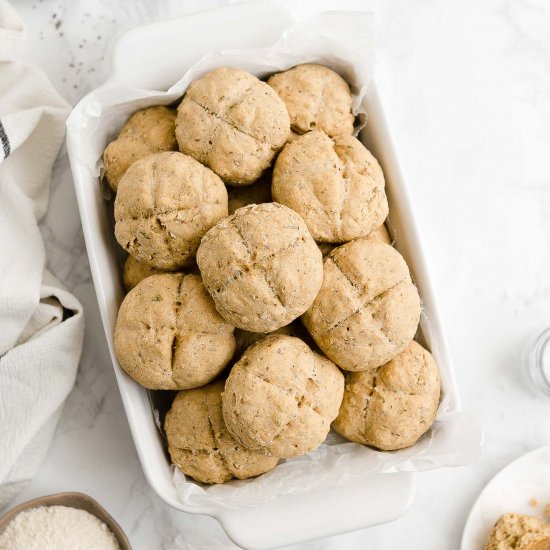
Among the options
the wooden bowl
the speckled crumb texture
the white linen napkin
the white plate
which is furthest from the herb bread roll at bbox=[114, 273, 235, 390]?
the white plate

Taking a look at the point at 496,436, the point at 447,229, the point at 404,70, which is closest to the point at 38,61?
the point at 404,70

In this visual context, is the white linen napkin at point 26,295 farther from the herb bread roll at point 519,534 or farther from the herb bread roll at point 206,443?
the herb bread roll at point 519,534

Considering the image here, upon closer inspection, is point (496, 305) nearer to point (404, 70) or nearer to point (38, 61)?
point (404, 70)

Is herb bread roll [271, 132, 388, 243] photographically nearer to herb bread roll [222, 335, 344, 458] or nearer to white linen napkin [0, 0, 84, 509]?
herb bread roll [222, 335, 344, 458]

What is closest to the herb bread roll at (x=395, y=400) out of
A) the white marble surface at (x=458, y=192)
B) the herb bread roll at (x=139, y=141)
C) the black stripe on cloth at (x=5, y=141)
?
the white marble surface at (x=458, y=192)

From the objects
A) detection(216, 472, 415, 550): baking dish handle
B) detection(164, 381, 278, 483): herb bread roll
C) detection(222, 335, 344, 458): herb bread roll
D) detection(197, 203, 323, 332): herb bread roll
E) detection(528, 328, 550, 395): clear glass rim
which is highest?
detection(197, 203, 323, 332): herb bread roll

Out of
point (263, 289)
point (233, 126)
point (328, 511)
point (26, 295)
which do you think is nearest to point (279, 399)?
point (263, 289)
